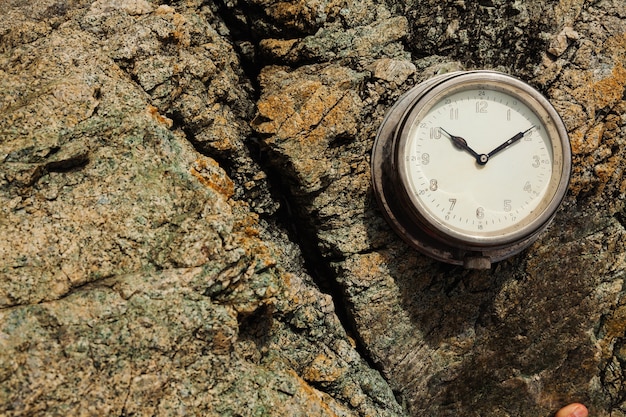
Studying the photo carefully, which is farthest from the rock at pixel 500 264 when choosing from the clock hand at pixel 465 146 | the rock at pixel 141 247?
the clock hand at pixel 465 146

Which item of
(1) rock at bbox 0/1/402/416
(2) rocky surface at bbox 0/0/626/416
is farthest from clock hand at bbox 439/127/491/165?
(1) rock at bbox 0/1/402/416

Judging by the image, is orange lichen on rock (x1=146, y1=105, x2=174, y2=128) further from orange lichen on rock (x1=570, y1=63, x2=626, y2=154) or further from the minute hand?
orange lichen on rock (x1=570, y1=63, x2=626, y2=154)

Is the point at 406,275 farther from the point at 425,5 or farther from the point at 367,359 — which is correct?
the point at 425,5

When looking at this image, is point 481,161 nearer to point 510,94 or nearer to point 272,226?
point 510,94

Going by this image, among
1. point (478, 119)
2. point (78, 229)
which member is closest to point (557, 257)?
point (478, 119)

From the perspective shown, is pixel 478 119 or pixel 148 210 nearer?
pixel 148 210

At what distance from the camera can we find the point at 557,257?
2568 mm

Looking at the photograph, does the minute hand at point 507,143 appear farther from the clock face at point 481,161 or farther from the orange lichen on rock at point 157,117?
the orange lichen on rock at point 157,117

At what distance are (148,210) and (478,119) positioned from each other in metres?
1.10

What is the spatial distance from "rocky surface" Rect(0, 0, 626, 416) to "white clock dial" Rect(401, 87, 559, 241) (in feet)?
0.82

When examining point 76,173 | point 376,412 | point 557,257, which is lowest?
point 376,412

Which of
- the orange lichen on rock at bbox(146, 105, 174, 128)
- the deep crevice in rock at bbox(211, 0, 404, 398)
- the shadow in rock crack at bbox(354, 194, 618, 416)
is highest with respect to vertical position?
the orange lichen on rock at bbox(146, 105, 174, 128)

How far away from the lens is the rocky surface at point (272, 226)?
179cm

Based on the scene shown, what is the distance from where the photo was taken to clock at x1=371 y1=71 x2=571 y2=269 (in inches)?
84.7
